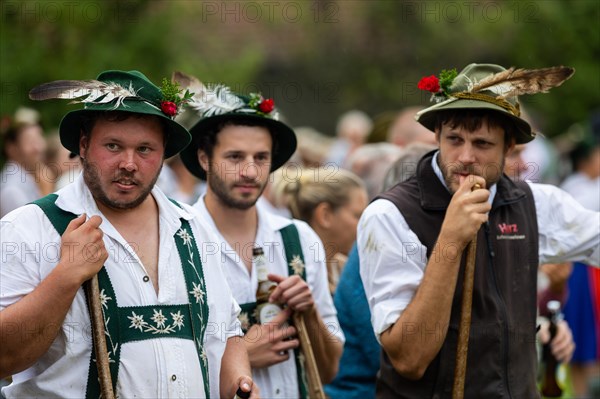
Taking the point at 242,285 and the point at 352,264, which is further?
the point at 352,264

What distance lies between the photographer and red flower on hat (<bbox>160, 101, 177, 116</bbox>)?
13.6 feet

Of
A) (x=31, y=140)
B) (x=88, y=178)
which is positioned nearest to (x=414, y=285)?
(x=88, y=178)

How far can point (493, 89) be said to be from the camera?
4.77 metres

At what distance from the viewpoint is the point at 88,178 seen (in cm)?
403

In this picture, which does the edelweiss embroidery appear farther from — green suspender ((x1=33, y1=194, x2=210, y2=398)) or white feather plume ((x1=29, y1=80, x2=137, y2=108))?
white feather plume ((x1=29, y1=80, x2=137, y2=108))

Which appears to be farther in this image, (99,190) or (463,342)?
(463,342)

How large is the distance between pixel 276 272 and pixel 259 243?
191mm

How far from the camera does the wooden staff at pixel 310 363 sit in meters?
5.16

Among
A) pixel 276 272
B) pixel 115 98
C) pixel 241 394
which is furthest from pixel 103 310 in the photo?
pixel 276 272

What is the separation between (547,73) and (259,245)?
178cm

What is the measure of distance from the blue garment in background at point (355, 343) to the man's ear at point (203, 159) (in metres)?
0.98

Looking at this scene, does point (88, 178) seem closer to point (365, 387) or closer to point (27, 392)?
point (27, 392)

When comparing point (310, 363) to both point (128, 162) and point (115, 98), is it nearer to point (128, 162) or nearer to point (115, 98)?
point (128, 162)

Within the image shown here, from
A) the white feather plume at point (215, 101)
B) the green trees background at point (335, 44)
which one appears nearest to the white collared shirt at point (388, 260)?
the white feather plume at point (215, 101)
